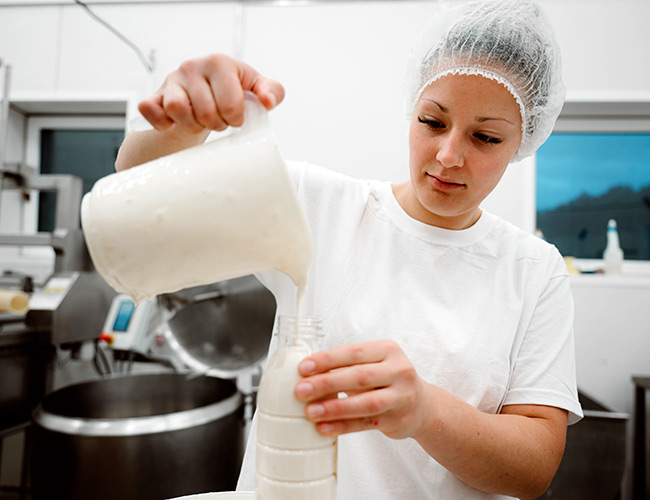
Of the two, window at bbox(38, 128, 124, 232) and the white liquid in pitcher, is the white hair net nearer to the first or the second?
the white liquid in pitcher

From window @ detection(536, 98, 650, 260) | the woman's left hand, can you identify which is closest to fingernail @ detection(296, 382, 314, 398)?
the woman's left hand

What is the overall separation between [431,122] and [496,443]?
57 centimetres

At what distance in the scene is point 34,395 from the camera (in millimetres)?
1877

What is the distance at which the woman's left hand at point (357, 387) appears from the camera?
1.63 ft

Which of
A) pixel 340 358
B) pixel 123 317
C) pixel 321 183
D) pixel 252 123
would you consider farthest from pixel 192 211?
pixel 123 317

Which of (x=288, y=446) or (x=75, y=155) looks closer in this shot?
(x=288, y=446)

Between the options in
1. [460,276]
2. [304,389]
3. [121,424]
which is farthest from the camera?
[121,424]

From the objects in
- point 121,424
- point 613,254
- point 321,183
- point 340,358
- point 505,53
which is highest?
point 505,53

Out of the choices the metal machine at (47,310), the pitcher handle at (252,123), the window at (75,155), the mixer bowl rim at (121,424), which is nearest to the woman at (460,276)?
the pitcher handle at (252,123)

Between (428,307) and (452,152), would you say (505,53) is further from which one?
(428,307)

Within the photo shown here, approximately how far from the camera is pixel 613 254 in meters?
2.31

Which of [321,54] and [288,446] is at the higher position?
[321,54]

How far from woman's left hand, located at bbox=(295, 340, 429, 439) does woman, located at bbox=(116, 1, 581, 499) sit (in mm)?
166

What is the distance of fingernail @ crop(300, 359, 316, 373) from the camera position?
50 cm
